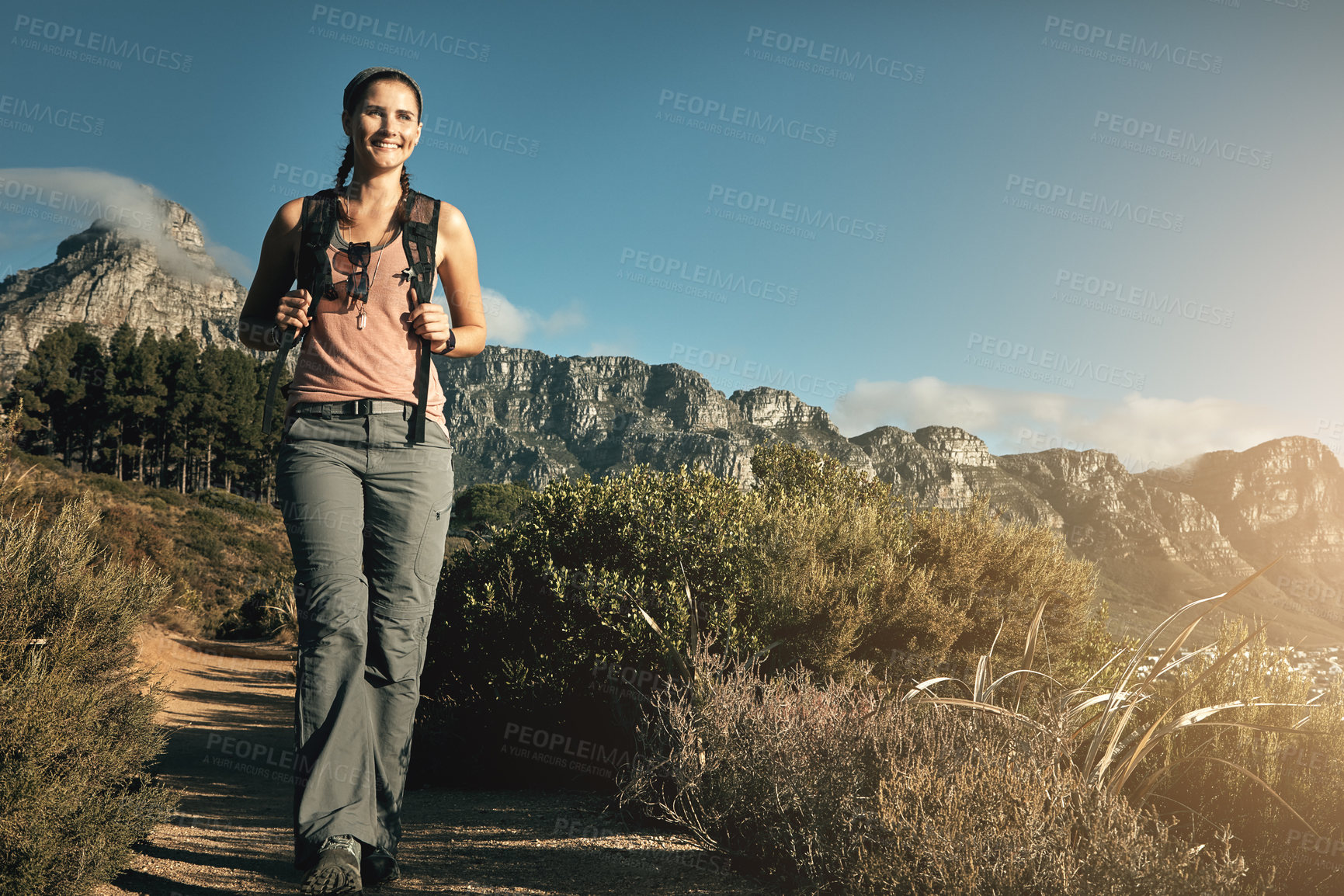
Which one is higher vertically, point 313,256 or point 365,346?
point 313,256

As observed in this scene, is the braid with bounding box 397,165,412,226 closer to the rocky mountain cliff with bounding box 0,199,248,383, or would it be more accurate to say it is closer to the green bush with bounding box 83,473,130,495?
the green bush with bounding box 83,473,130,495

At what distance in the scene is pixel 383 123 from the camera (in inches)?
93.1

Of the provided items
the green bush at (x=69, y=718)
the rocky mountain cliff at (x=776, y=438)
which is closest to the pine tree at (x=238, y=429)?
the rocky mountain cliff at (x=776, y=438)

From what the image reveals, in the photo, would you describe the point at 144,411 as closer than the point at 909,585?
No

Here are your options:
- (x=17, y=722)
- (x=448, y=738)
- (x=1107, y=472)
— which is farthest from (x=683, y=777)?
(x=1107, y=472)

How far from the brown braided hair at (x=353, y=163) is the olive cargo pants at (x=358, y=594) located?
26.5 inches

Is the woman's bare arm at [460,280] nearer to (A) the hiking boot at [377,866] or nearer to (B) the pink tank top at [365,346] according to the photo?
(B) the pink tank top at [365,346]

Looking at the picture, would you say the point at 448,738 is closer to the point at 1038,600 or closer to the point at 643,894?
the point at 643,894

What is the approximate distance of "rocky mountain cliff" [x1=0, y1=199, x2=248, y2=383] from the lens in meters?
91.2

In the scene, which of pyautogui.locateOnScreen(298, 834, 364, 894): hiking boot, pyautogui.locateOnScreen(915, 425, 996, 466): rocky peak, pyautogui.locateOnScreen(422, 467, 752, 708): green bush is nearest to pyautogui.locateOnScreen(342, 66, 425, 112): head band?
pyautogui.locateOnScreen(298, 834, 364, 894): hiking boot

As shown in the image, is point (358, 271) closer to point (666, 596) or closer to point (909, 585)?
point (666, 596)

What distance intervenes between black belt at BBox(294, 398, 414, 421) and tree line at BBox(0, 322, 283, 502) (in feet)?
135

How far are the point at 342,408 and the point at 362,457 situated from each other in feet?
0.51

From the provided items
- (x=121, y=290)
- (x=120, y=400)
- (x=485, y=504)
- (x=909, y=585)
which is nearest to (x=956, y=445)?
(x=485, y=504)
